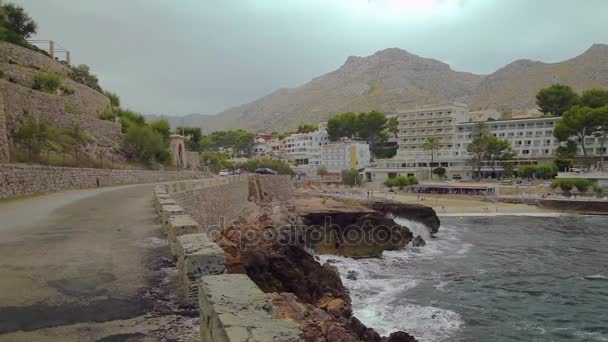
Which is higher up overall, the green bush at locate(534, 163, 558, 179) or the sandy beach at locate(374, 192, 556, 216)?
the green bush at locate(534, 163, 558, 179)

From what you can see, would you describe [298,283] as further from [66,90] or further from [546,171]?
[546,171]

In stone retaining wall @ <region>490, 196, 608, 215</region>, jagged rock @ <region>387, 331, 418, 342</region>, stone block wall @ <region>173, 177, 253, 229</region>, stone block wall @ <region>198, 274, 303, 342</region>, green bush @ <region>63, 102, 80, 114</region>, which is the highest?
green bush @ <region>63, 102, 80, 114</region>

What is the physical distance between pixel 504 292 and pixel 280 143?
110675 millimetres

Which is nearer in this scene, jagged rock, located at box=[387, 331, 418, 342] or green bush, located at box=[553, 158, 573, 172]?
jagged rock, located at box=[387, 331, 418, 342]

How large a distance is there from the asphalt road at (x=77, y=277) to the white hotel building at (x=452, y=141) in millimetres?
77188

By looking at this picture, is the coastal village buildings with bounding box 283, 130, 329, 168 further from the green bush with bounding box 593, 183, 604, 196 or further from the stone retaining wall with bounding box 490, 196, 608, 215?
the green bush with bounding box 593, 183, 604, 196

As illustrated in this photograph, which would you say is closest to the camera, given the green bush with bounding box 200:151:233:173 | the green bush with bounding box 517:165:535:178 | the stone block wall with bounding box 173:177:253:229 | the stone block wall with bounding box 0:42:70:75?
the stone block wall with bounding box 173:177:253:229

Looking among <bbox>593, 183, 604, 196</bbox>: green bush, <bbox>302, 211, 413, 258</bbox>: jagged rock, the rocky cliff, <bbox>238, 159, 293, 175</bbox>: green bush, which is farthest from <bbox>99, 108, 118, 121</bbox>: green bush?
<bbox>593, 183, 604, 196</bbox>: green bush

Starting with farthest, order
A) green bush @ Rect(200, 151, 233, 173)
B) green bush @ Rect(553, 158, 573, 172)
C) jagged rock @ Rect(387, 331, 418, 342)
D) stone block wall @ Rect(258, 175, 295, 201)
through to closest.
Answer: green bush @ Rect(200, 151, 233, 173) → green bush @ Rect(553, 158, 573, 172) → stone block wall @ Rect(258, 175, 295, 201) → jagged rock @ Rect(387, 331, 418, 342)

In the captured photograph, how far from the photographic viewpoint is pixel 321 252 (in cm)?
2603

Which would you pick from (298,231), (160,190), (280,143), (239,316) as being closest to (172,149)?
(298,231)

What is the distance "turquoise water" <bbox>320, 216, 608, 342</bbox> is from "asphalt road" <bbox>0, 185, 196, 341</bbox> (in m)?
9.30

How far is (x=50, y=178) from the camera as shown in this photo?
1986cm

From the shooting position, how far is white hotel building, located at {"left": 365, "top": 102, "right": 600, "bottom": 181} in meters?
80.2
